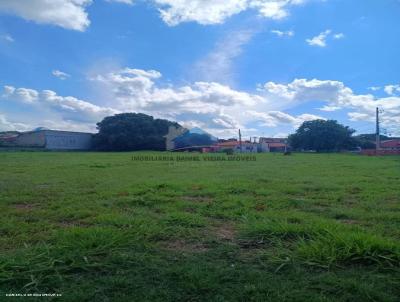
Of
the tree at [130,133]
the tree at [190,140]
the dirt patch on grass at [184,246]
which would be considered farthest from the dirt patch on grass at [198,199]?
the tree at [130,133]

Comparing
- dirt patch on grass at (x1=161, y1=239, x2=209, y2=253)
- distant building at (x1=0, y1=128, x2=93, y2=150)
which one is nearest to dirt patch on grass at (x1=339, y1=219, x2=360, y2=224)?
dirt patch on grass at (x1=161, y1=239, x2=209, y2=253)

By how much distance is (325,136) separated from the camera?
49125 millimetres

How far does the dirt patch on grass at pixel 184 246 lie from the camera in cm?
311

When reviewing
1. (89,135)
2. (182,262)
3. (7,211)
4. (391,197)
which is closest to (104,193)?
(7,211)

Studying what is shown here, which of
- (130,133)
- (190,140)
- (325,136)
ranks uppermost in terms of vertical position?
(130,133)

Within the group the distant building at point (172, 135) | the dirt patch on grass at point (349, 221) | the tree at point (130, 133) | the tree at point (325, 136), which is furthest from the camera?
the tree at point (325, 136)

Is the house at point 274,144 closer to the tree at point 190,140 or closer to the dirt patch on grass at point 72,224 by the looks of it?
the tree at point 190,140

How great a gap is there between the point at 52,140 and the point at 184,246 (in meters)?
52.9

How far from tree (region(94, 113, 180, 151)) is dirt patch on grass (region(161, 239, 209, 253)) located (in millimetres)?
44833

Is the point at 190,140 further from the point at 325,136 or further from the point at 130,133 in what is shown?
the point at 325,136

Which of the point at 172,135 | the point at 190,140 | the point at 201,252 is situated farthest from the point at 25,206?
the point at 172,135

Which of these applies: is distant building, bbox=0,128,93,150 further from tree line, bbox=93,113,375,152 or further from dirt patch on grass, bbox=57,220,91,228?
dirt patch on grass, bbox=57,220,91,228

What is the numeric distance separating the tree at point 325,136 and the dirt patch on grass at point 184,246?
163 feet

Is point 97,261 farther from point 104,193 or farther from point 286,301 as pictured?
point 104,193
